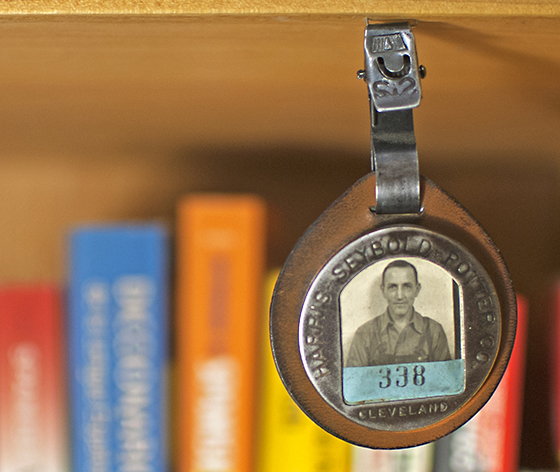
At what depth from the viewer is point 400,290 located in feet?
1.07

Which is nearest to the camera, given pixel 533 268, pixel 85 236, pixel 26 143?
pixel 85 236

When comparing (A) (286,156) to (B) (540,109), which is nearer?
(B) (540,109)

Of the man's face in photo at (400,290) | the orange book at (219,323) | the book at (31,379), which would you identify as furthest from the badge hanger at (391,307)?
the book at (31,379)

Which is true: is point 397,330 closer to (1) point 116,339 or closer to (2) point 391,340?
(2) point 391,340

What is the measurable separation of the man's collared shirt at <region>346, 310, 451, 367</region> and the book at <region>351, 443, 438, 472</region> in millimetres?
247

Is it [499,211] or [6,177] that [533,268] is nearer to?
[499,211]

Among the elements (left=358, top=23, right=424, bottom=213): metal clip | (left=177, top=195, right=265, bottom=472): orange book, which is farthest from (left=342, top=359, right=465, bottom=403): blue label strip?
(left=177, top=195, right=265, bottom=472): orange book

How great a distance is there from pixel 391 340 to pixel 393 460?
0.27 m

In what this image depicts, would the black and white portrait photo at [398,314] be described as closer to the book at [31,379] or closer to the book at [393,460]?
the book at [393,460]

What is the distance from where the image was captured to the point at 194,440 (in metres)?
0.53

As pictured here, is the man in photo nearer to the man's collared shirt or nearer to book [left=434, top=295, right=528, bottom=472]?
the man's collared shirt

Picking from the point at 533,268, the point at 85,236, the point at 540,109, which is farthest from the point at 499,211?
the point at 85,236

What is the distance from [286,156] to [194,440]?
1.22 ft

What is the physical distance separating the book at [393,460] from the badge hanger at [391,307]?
0.70 feet
